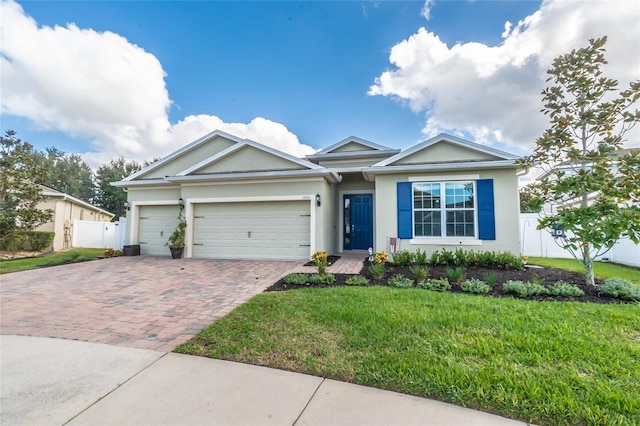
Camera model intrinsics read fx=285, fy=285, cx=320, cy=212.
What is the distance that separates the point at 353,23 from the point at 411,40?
7.13 feet

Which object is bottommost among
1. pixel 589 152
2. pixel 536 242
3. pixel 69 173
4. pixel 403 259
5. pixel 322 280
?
pixel 322 280

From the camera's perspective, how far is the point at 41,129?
1833 cm

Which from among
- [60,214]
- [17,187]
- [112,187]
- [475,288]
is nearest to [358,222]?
[475,288]

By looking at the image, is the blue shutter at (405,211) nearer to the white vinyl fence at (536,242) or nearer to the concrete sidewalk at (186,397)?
the white vinyl fence at (536,242)

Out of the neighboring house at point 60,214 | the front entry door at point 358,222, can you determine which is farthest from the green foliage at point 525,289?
the neighboring house at point 60,214

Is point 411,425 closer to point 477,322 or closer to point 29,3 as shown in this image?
point 477,322

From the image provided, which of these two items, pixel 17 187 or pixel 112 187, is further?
pixel 112 187

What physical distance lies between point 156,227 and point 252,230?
4.89 m

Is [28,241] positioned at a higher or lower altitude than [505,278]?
higher

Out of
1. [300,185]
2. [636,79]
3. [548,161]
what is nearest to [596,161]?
[548,161]

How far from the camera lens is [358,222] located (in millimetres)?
11992

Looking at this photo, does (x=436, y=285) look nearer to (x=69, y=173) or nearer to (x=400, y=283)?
(x=400, y=283)

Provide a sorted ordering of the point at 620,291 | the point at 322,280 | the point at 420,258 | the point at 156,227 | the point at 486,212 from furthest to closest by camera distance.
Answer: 1. the point at 156,227
2. the point at 486,212
3. the point at 420,258
4. the point at 322,280
5. the point at 620,291

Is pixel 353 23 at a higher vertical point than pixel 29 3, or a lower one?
higher
